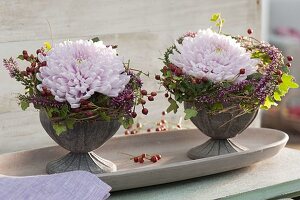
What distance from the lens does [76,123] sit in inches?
48.0

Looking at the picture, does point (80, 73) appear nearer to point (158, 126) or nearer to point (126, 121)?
point (126, 121)

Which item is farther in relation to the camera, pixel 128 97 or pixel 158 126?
pixel 158 126

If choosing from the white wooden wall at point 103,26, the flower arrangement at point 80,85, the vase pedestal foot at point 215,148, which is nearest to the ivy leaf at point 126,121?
the flower arrangement at point 80,85

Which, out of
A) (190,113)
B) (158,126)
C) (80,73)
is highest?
(80,73)

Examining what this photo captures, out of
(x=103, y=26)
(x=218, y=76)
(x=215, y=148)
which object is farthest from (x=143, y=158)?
(x=103, y=26)

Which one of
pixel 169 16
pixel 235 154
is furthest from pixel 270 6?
pixel 235 154

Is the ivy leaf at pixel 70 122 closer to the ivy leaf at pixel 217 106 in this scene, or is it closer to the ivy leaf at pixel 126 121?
the ivy leaf at pixel 126 121

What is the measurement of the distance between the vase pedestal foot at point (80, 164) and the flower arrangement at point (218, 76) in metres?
0.17

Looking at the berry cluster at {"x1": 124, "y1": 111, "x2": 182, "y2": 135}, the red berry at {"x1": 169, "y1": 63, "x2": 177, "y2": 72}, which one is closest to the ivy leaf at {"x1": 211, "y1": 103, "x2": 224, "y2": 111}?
the red berry at {"x1": 169, "y1": 63, "x2": 177, "y2": 72}

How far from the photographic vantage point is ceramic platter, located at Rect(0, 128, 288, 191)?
123 centimetres

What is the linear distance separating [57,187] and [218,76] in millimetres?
361

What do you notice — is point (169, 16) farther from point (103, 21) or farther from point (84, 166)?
point (84, 166)

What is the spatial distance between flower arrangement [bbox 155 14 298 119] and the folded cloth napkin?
0.25 m

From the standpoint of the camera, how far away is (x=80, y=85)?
3.85ft
